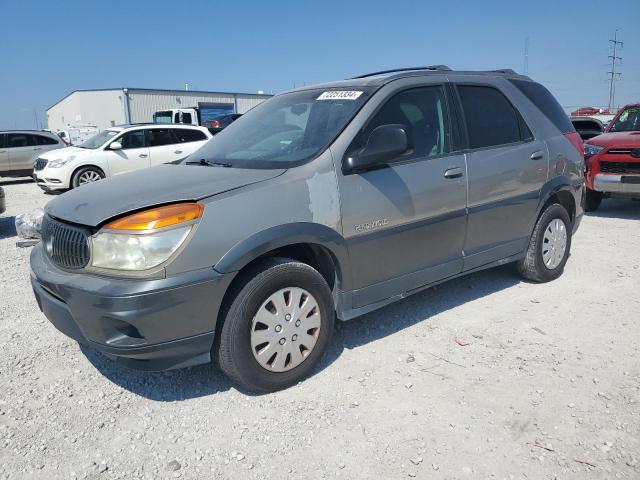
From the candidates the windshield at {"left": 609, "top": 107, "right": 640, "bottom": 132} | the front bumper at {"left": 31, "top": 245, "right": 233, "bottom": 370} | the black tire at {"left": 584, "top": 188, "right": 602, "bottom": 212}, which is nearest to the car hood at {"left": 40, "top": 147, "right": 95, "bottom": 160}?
the front bumper at {"left": 31, "top": 245, "right": 233, "bottom": 370}

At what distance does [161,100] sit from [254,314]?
39.5m

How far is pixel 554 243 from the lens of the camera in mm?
4672

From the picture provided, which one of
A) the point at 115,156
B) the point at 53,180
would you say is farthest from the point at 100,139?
the point at 53,180

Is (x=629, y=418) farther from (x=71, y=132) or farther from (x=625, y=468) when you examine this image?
(x=71, y=132)

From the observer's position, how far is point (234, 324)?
266 cm

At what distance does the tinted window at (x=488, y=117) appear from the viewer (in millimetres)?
3850

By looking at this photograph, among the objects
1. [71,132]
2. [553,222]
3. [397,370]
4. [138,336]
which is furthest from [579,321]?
[71,132]

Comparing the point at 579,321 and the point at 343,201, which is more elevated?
the point at 343,201

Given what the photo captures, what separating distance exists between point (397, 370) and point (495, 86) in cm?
255

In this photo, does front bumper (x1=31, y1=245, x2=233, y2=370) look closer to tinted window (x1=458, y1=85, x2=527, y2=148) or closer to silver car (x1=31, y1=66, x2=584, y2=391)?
silver car (x1=31, y1=66, x2=584, y2=391)

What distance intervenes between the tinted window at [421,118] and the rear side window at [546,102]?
1.22 meters

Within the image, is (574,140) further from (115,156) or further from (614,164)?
(115,156)

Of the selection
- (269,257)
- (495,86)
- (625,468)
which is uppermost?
(495,86)

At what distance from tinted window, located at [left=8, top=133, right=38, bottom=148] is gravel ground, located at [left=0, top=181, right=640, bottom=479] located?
1340 cm
